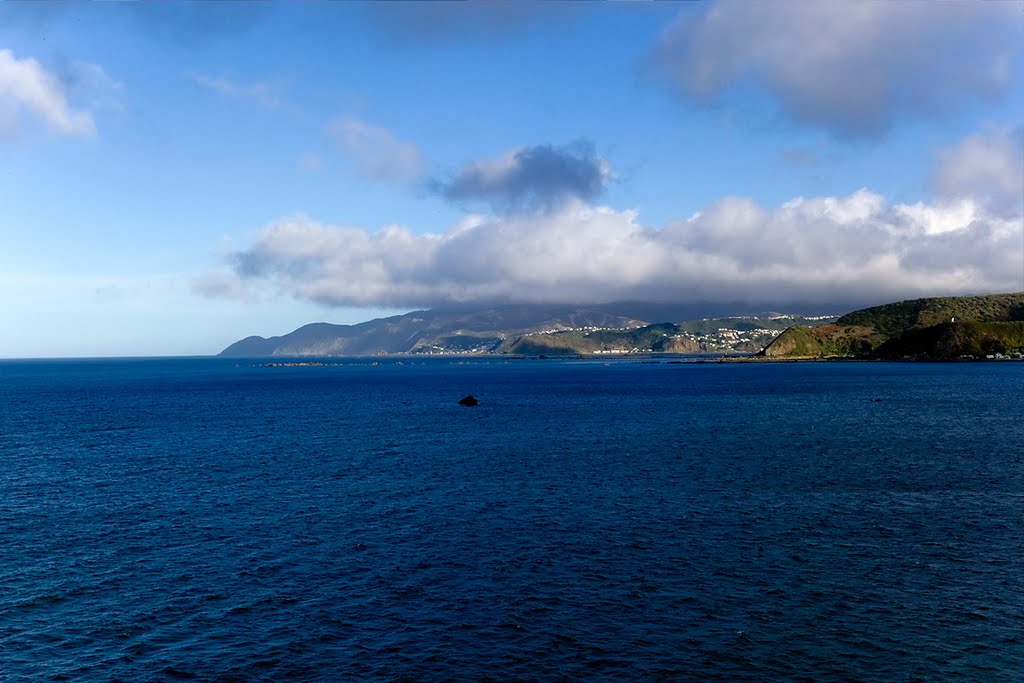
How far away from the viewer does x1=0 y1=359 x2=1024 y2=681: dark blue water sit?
115 ft

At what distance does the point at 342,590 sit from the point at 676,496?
35361mm

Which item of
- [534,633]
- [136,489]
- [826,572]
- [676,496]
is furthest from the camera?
[136,489]

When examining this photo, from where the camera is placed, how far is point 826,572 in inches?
1799

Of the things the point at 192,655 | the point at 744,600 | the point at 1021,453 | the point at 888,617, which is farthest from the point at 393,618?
the point at 1021,453

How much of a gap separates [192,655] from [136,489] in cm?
4567

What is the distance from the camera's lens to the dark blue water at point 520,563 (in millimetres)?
34969

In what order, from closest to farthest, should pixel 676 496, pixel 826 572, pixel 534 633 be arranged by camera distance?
pixel 534 633
pixel 826 572
pixel 676 496

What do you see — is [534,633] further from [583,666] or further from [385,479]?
[385,479]

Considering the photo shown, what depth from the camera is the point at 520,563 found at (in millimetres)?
48875

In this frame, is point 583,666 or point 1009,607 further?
point 1009,607

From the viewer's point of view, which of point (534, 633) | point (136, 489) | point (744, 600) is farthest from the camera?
point (136, 489)

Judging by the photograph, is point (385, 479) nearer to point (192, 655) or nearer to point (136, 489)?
point (136, 489)

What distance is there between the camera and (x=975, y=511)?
6006cm

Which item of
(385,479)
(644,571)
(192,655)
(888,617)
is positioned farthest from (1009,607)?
(385,479)
